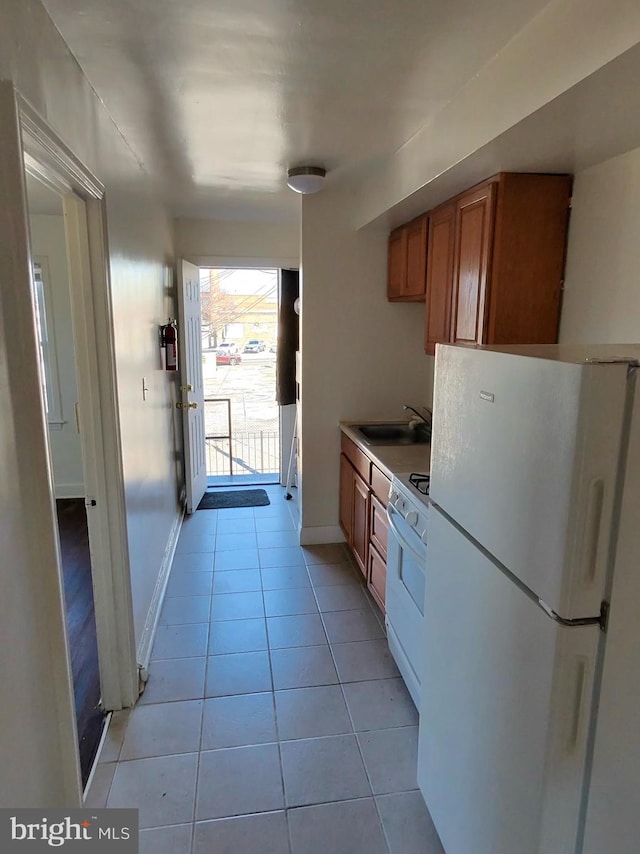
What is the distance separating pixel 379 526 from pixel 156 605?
128cm

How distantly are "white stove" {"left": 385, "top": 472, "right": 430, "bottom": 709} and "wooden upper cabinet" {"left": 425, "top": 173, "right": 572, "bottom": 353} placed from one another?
2.38 feet

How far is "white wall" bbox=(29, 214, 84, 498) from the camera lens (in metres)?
4.35

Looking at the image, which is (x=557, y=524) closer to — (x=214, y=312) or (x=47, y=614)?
(x=47, y=614)

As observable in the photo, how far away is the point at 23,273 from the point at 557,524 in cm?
128

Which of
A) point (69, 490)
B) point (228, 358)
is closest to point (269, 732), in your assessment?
point (69, 490)

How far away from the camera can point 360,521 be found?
3205 millimetres

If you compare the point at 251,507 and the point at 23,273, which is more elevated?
the point at 23,273

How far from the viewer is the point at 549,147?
177 centimetres

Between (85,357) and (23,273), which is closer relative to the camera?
(23,273)

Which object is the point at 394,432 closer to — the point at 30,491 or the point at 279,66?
the point at 279,66

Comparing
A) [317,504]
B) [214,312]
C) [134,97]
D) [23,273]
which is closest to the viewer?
[23,273]

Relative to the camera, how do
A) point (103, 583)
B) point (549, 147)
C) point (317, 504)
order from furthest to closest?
point (317, 504)
point (103, 583)
point (549, 147)

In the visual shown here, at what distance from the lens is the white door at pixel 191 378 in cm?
408

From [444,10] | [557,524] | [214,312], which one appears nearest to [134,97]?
[444,10]
